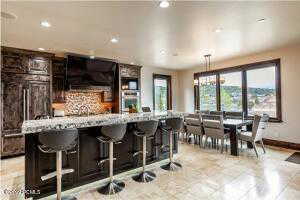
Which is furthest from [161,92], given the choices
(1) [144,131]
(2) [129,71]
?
(1) [144,131]

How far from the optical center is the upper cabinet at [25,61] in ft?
Result: 14.0

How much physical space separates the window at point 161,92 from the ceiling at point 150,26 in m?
2.77

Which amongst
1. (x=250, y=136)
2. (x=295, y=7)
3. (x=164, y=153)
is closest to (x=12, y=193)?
(x=164, y=153)

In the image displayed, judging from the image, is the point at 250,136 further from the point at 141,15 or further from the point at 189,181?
the point at 141,15

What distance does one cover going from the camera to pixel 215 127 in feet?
14.7

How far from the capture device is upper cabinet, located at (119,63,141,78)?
6125mm

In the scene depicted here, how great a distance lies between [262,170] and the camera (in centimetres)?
336

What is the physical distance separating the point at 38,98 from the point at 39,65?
2.93ft

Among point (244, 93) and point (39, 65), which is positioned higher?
point (39, 65)

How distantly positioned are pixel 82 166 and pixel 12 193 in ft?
3.55

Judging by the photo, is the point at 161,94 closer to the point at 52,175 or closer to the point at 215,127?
the point at 215,127

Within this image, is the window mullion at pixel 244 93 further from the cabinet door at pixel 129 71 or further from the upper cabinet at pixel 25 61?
the upper cabinet at pixel 25 61

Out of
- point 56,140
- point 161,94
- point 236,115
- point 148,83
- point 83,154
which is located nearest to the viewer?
point 56,140

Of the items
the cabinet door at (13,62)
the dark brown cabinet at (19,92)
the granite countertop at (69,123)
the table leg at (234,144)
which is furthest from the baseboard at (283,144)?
the cabinet door at (13,62)
